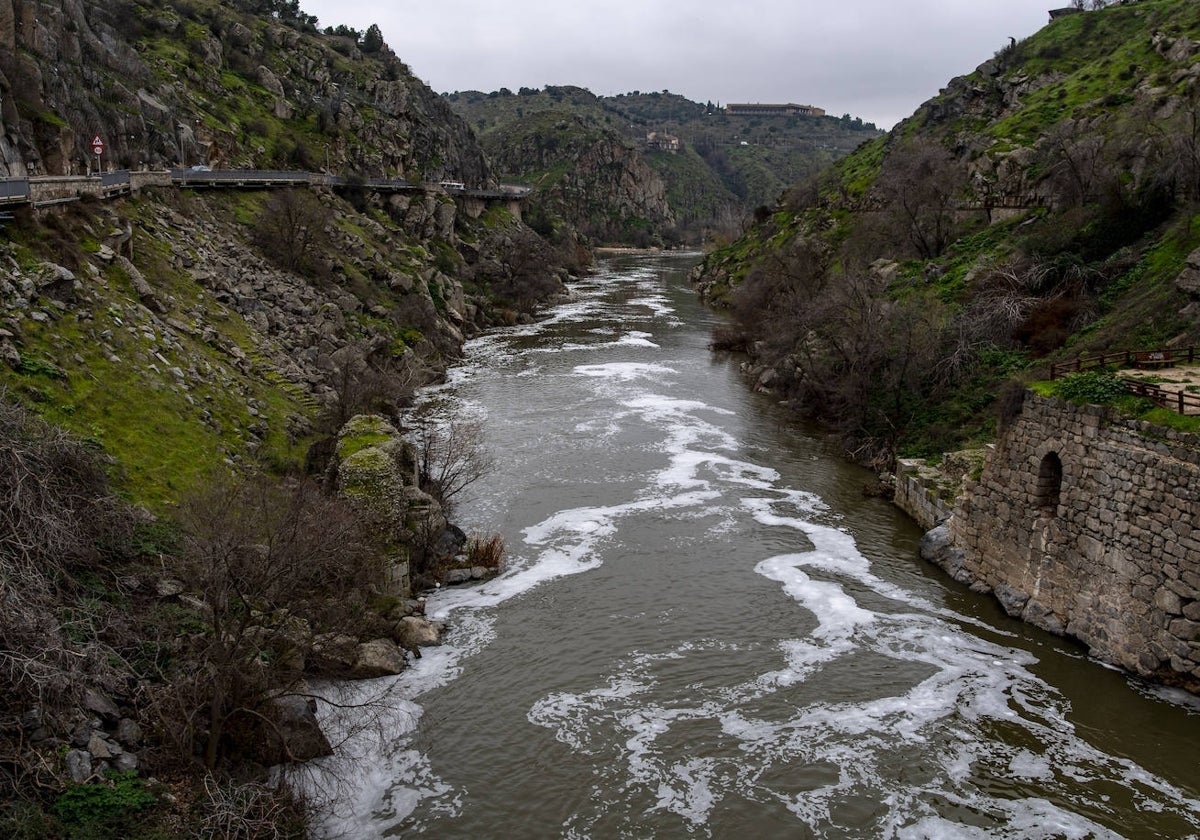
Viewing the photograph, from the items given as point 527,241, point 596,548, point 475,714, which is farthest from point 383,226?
point 475,714

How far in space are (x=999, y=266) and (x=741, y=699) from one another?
26015 millimetres

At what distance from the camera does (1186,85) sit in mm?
39375

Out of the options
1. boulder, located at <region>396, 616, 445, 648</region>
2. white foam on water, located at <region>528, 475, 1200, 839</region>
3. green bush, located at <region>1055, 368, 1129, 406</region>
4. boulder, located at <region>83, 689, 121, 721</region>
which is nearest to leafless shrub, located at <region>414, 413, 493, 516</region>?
boulder, located at <region>396, 616, 445, 648</region>

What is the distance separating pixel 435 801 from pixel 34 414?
10.9m

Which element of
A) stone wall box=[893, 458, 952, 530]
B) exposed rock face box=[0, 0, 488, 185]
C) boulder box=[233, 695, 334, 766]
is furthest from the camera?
exposed rock face box=[0, 0, 488, 185]

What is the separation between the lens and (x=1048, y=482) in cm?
1997

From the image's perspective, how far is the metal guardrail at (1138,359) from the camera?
20.2m

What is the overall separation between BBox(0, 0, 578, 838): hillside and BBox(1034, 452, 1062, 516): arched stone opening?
45.1ft

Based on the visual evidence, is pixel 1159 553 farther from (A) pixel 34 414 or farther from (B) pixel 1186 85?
(B) pixel 1186 85

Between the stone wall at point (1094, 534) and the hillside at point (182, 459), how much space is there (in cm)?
1304

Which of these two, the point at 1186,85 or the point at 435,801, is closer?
the point at 435,801

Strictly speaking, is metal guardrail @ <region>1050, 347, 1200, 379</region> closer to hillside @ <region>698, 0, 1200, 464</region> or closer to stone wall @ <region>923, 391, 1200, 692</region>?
stone wall @ <region>923, 391, 1200, 692</region>

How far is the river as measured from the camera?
13.3 metres

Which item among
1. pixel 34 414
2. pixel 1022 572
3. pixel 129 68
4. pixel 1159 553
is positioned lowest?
pixel 1022 572
